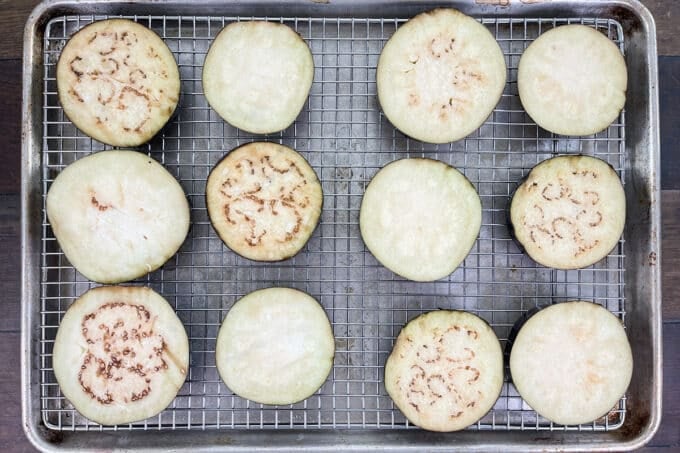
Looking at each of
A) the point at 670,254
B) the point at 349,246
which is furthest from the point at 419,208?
the point at 670,254

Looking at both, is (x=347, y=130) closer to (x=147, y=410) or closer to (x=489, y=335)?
(x=489, y=335)

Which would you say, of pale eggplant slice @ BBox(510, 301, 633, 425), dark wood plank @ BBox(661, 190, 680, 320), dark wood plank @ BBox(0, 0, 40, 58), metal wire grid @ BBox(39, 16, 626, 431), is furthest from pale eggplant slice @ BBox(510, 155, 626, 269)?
dark wood plank @ BBox(0, 0, 40, 58)

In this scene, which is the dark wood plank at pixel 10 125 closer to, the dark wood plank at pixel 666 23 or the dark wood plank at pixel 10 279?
the dark wood plank at pixel 10 279

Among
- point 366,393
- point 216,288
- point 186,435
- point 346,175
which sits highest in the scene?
point 346,175

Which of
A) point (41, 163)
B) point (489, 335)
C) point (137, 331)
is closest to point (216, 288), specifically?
point (137, 331)

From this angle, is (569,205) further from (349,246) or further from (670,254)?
(349,246)

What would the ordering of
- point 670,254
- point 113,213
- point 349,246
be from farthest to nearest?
point 670,254, point 349,246, point 113,213

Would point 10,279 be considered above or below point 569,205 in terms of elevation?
below

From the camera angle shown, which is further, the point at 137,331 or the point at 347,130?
the point at 347,130
